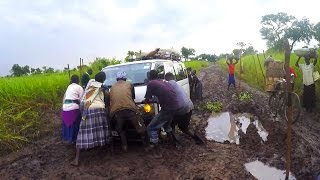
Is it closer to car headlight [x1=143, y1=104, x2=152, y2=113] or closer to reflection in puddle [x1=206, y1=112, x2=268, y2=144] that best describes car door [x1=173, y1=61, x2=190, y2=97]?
reflection in puddle [x1=206, y1=112, x2=268, y2=144]

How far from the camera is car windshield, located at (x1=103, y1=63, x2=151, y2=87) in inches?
324

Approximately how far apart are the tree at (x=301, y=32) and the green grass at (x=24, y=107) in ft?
169

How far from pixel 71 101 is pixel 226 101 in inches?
341

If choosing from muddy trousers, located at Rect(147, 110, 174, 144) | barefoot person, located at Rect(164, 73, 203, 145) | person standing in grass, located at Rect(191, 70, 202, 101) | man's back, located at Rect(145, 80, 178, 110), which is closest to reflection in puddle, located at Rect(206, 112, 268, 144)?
barefoot person, located at Rect(164, 73, 203, 145)

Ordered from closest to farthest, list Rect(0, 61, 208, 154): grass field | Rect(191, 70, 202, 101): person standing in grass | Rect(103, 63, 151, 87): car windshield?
Rect(103, 63, 151, 87): car windshield → Rect(0, 61, 208, 154): grass field → Rect(191, 70, 202, 101): person standing in grass

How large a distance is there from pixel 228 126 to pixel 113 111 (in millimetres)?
4365

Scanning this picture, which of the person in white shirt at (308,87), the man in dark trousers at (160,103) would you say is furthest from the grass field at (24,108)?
the person in white shirt at (308,87)

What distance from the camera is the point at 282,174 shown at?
6.24 metres

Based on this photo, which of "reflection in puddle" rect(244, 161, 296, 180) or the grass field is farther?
the grass field

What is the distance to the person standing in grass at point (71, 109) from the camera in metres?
7.17

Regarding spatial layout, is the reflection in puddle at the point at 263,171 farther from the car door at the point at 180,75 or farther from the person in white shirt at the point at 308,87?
the person in white shirt at the point at 308,87

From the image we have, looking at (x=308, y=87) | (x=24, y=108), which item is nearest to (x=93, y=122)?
(x=24, y=108)

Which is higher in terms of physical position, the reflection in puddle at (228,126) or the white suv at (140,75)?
the white suv at (140,75)

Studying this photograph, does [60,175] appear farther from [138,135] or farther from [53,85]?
[53,85]
